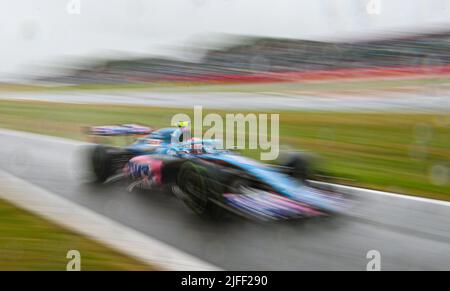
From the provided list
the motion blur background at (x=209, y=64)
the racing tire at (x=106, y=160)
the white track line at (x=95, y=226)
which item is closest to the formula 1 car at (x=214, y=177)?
the racing tire at (x=106, y=160)

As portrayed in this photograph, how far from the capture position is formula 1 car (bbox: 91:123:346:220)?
8.57 feet

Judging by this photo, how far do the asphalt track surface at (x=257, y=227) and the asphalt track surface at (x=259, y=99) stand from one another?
0.27 metres

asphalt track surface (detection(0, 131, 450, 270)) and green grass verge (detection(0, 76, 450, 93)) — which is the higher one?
green grass verge (detection(0, 76, 450, 93))

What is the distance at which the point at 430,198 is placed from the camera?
9.75 feet

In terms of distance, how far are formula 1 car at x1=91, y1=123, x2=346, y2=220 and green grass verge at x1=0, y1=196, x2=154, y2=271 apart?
15.7 inches

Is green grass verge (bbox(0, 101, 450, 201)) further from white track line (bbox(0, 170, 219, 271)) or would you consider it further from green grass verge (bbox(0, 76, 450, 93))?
white track line (bbox(0, 170, 219, 271))

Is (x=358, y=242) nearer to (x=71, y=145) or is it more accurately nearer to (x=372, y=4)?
(x=372, y=4)

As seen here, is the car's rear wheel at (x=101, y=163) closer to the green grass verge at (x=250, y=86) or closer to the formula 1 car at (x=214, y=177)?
the formula 1 car at (x=214, y=177)

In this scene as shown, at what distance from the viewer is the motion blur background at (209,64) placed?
2684 millimetres

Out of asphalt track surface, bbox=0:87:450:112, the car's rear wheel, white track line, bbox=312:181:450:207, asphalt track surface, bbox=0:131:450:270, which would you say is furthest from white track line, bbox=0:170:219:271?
white track line, bbox=312:181:450:207

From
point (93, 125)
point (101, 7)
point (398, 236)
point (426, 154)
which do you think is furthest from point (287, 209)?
point (101, 7)

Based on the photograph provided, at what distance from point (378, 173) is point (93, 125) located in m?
1.69

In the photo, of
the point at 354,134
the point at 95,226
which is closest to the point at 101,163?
the point at 95,226

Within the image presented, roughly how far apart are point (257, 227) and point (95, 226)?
2.73ft
